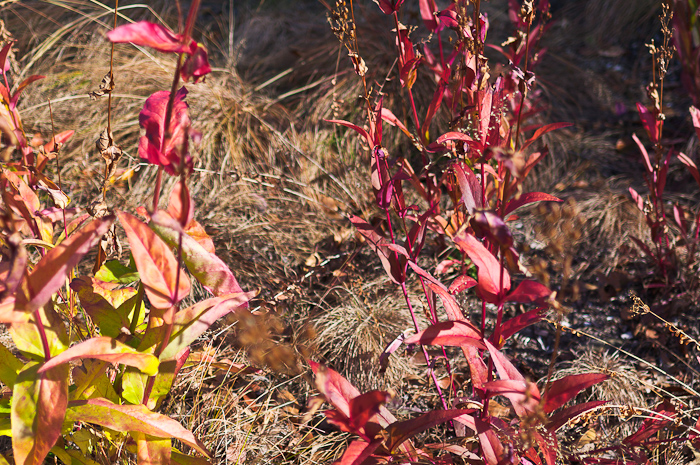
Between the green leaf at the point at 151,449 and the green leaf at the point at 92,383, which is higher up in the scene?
the green leaf at the point at 92,383

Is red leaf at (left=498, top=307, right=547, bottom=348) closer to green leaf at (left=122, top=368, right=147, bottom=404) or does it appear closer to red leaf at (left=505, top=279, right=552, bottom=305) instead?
red leaf at (left=505, top=279, right=552, bottom=305)

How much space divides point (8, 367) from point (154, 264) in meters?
0.44

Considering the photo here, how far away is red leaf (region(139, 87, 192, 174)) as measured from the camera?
0.90 metres

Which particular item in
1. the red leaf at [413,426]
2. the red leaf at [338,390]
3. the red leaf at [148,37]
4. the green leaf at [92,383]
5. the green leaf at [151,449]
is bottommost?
the green leaf at [151,449]

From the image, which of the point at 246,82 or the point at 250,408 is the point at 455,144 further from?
the point at 246,82

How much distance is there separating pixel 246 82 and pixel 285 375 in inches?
79.1

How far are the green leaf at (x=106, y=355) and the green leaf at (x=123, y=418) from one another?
3.2 inches

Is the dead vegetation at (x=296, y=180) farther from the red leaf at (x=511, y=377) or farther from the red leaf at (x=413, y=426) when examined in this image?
the red leaf at (x=511, y=377)

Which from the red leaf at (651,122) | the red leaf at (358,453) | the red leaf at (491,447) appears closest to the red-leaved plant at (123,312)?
the red leaf at (358,453)

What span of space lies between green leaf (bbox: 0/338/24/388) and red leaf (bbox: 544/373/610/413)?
3.51 feet

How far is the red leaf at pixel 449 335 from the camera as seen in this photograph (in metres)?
0.92

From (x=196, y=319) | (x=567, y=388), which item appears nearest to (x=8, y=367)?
(x=196, y=319)

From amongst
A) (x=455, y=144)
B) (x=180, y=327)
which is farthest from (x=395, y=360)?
(x=180, y=327)

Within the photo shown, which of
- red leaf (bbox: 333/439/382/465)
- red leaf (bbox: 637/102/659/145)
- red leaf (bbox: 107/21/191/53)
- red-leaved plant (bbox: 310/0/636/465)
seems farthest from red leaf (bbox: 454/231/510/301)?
red leaf (bbox: 637/102/659/145)
